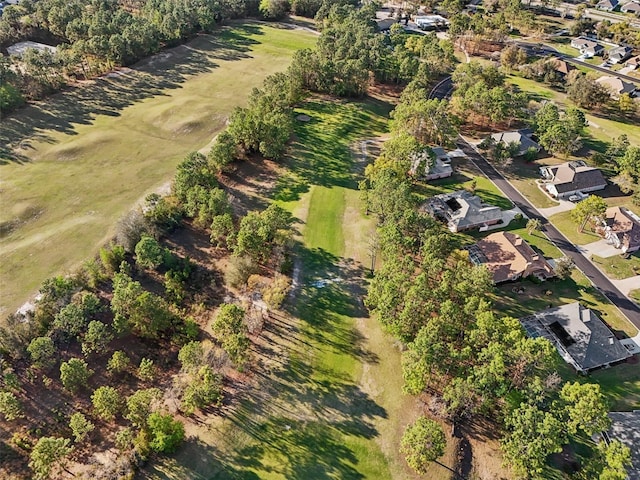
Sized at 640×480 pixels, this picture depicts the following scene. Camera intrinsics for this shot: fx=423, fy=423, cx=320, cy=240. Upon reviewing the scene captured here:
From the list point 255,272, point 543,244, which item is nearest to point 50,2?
point 255,272

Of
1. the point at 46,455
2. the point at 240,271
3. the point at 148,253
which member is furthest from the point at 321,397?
the point at 148,253

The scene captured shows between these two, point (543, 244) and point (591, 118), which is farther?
point (591, 118)

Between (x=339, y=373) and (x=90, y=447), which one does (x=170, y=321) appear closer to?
(x=90, y=447)

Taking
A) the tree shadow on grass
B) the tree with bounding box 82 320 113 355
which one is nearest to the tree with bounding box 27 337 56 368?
the tree with bounding box 82 320 113 355

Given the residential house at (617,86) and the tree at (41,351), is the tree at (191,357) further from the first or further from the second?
the residential house at (617,86)

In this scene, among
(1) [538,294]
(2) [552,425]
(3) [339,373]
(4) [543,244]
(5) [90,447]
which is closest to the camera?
(2) [552,425]

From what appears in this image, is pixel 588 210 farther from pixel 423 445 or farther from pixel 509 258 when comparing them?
pixel 423 445
